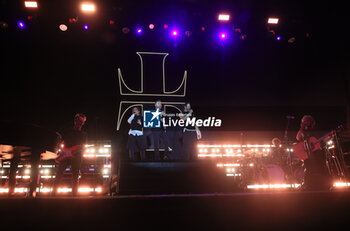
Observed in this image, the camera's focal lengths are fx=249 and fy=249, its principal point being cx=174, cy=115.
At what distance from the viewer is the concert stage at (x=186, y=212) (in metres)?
1.52

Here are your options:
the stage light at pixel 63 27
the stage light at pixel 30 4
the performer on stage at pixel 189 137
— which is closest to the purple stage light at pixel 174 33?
the performer on stage at pixel 189 137

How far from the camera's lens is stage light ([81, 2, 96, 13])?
20.3 feet

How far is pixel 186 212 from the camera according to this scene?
62.1 inches

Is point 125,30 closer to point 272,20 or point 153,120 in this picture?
point 153,120

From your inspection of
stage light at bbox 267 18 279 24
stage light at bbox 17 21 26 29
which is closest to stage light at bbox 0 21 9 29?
stage light at bbox 17 21 26 29

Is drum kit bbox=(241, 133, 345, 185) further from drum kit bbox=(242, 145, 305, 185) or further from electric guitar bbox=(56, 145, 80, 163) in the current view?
electric guitar bbox=(56, 145, 80, 163)

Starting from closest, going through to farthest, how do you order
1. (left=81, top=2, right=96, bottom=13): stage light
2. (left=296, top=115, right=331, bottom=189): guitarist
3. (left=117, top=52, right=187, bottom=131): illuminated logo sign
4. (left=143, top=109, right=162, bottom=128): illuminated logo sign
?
(left=296, top=115, right=331, bottom=189): guitarist, (left=81, top=2, right=96, bottom=13): stage light, (left=143, top=109, right=162, bottom=128): illuminated logo sign, (left=117, top=52, right=187, bottom=131): illuminated logo sign

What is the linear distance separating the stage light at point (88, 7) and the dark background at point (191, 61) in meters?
0.14

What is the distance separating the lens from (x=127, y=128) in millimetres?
7594

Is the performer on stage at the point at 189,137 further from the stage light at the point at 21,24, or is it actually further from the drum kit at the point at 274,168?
the stage light at the point at 21,24

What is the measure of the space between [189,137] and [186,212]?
6452 mm

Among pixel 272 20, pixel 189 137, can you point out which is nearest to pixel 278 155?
pixel 189 137

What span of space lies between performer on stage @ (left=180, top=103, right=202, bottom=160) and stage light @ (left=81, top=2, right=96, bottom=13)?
373 cm

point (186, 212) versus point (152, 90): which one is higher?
point (152, 90)
